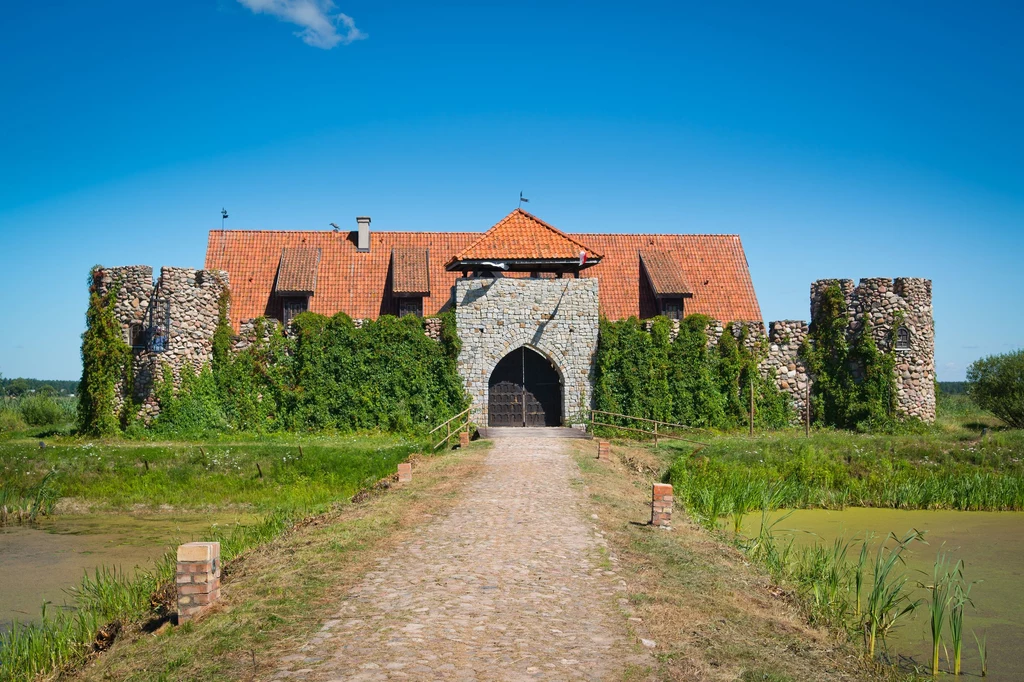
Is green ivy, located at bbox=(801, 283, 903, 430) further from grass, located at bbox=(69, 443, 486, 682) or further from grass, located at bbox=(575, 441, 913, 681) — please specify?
grass, located at bbox=(69, 443, 486, 682)

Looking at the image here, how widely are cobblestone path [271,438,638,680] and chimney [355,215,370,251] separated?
21.7 meters

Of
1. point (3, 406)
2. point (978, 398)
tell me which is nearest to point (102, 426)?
point (3, 406)

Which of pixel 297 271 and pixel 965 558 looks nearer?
pixel 965 558

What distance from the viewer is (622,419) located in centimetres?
2584

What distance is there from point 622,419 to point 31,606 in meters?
18.4

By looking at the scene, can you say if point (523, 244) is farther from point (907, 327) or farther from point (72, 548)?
point (72, 548)

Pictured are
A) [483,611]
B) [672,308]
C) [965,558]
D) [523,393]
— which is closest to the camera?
[483,611]

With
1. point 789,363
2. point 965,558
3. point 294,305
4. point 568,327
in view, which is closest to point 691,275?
point 789,363

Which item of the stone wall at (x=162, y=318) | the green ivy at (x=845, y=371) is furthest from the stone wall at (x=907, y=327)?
the stone wall at (x=162, y=318)

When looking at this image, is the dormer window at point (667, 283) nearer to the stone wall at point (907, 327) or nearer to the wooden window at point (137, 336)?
the stone wall at point (907, 327)

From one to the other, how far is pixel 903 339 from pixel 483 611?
23.1m

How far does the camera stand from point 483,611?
7.71m

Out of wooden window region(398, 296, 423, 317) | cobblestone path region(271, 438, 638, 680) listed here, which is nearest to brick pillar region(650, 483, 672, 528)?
cobblestone path region(271, 438, 638, 680)

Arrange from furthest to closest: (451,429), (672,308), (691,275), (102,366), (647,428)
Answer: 1. (691,275)
2. (672,308)
3. (647,428)
4. (451,429)
5. (102,366)
